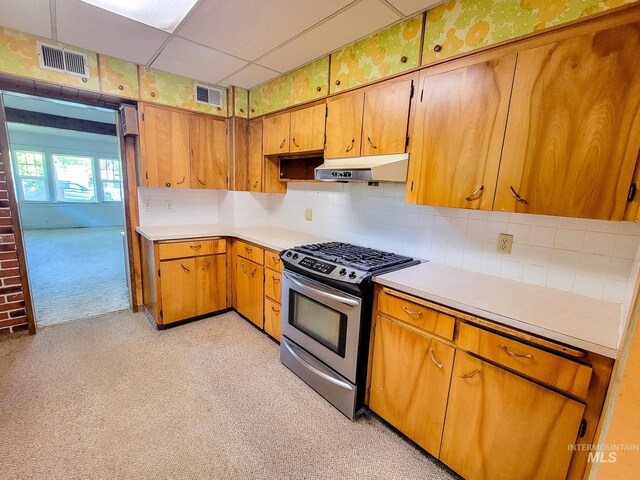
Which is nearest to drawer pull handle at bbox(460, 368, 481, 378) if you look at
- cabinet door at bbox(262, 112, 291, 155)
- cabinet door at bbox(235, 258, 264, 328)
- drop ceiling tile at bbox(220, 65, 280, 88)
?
cabinet door at bbox(235, 258, 264, 328)

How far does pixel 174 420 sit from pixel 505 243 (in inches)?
89.0

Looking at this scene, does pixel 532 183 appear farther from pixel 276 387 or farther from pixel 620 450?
pixel 276 387

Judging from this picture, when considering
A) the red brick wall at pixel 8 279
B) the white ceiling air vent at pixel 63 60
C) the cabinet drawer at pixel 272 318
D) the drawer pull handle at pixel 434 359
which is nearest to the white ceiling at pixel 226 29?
the white ceiling air vent at pixel 63 60

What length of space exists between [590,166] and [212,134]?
3.09 m

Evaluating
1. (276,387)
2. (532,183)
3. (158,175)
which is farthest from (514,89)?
(158,175)

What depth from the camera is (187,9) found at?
67.2 inches

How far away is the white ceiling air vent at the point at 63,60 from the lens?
7.15 feet

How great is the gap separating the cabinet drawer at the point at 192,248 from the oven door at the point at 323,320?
3.58ft

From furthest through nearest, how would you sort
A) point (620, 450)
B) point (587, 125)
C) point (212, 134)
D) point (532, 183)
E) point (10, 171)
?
1. point (212, 134)
2. point (10, 171)
3. point (532, 183)
4. point (587, 125)
5. point (620, 450)

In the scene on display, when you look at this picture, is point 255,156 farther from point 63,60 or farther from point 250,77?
point 63,60

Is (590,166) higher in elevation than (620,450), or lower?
higher

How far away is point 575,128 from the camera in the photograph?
1183 millimetres

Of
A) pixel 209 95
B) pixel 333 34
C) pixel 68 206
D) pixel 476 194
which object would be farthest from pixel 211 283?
pixel 68 206

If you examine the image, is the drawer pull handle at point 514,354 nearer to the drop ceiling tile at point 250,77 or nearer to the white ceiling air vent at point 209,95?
the drop ceiling tile at point 250,77
